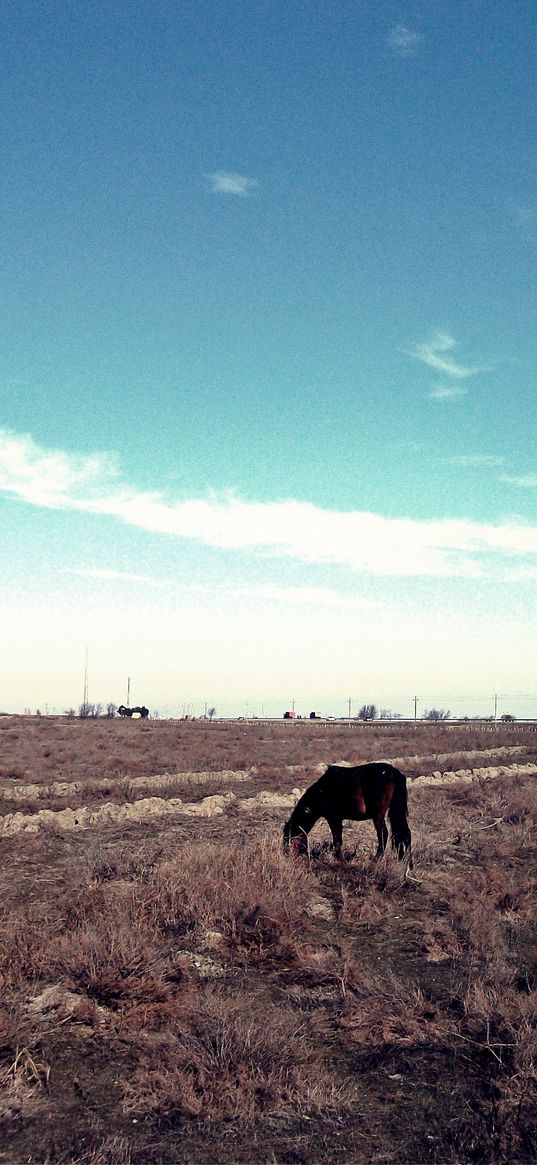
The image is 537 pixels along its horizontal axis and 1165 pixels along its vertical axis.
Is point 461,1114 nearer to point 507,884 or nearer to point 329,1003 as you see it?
point 329,1003

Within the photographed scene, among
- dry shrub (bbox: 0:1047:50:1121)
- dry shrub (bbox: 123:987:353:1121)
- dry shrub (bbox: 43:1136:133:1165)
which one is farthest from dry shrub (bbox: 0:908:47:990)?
dry shrub (bbox: 43:1136:133:1165)

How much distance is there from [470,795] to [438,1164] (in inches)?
732

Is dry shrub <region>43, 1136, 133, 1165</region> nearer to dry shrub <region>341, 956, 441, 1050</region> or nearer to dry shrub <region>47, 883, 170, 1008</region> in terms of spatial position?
dry shrub <region>47, 883, 170, 1008</region>

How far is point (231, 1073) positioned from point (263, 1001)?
1709 millimetres

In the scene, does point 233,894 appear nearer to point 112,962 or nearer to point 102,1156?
point 112,962

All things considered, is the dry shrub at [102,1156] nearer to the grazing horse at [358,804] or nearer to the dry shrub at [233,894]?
the dry shrub at [233,894]

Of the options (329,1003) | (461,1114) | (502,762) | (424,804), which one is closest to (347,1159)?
(461,1114)

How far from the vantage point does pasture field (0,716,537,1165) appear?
5.27 meters

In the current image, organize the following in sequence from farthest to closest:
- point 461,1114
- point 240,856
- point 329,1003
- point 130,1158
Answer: point 240,856, point 329,1003, point 461,1114, point 130,1158

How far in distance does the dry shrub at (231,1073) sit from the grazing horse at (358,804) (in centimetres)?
Answer: 573

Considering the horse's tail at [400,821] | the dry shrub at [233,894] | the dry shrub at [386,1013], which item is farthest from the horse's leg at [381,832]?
the dry shrub at [386,1013]

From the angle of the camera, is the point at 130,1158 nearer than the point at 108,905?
Yes

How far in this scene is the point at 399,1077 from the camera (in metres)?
6.08

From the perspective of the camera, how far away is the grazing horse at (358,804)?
40.1 feet
